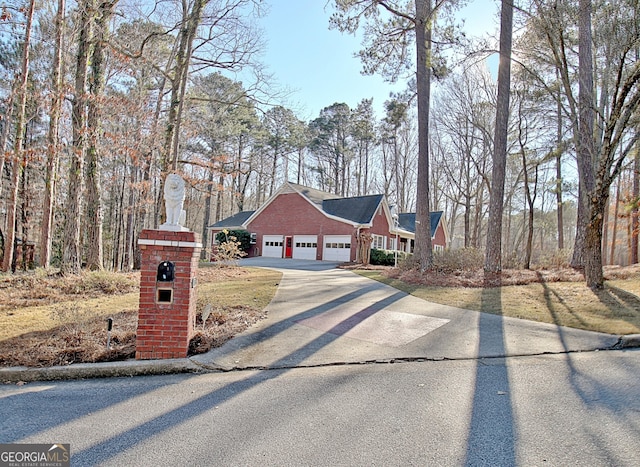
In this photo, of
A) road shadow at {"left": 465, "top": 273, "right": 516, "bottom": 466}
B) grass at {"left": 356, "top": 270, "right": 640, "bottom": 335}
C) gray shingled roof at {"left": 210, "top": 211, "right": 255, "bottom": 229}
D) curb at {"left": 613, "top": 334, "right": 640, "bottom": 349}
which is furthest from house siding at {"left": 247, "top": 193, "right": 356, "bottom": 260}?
road shadow at {"left": 465, "top": 273, "right": 516, "bottom": 466}

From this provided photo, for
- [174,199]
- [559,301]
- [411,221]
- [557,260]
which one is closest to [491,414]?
[174,199]

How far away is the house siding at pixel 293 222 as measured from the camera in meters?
23.2

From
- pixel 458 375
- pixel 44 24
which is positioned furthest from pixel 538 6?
pixel 44 24

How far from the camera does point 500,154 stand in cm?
1179

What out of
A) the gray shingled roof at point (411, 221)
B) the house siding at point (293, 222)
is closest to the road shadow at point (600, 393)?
the house siding at point (293, 222)

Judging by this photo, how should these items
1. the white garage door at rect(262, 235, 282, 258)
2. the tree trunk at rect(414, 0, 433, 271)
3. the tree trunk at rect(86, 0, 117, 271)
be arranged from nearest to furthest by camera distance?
the tree trunk at rect(86, 0, 117, 271)
the tree trunk at rect(414, 0, 433, 271)
the white garage door at rect(262, 235, 282, 258)

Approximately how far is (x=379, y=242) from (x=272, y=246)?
8.08 metres

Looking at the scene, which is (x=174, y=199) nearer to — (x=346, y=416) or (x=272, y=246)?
(x=346, y=416)

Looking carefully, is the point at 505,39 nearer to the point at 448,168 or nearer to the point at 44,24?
the point at 44,24

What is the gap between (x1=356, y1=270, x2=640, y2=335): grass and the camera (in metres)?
6.01

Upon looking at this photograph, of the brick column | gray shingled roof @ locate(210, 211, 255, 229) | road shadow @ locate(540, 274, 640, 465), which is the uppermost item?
gray shingled roof @ locate(210, 211, 255, 229)

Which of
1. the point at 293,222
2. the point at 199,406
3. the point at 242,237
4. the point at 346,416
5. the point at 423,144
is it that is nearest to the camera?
the point at 346,416

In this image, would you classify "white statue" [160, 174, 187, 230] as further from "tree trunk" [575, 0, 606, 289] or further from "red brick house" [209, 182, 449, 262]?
"red brick house" [209, 182, 449, 262]

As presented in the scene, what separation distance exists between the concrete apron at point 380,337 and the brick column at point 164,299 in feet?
1.32
